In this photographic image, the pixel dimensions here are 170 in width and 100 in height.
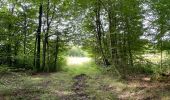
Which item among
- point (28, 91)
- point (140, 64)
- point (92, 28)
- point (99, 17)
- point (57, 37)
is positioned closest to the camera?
point (28, 91)

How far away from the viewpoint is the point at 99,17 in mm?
22250

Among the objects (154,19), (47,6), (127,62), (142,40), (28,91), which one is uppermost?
(47,6)

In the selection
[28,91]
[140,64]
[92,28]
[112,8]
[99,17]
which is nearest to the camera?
[28,91]

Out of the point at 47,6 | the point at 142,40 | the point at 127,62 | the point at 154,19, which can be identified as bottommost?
the point at 127,62

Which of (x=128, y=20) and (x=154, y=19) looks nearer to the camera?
(x=154, y=19)

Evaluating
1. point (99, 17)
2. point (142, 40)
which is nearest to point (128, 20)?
point (142, 40)

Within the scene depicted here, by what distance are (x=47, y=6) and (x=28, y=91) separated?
46.6ft

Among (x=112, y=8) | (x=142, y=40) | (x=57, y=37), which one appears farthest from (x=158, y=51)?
(x=57, y=37)

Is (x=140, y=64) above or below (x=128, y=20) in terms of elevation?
below

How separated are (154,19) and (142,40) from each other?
257cm

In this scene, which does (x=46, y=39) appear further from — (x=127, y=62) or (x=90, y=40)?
(x=127, y=62)

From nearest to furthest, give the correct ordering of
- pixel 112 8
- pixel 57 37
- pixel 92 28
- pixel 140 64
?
1. pixel 112 8
2. pixel 140 64
3. pixel 92 28
4. pixel 57 37

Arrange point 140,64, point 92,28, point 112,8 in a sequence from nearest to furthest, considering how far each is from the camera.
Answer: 1. point 112,8
2. point 140,64
3. point 92,28

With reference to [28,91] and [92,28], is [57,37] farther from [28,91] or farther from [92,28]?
[28,91]
